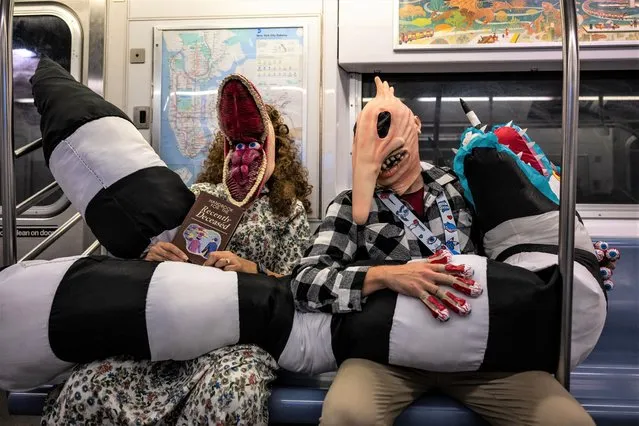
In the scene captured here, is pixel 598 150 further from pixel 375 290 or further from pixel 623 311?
pixel 375 290

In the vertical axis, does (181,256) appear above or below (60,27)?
below

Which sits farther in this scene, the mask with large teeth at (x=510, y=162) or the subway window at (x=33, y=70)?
the subway window at (x=33, y=70)

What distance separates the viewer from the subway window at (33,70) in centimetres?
317

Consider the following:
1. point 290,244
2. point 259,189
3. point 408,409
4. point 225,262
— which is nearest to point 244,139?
point 259,189

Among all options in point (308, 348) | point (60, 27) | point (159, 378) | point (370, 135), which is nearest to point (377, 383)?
Answer: point (308, 348)

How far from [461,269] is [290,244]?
36.3 inches

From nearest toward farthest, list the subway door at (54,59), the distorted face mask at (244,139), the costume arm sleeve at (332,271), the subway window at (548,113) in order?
the costume arm sleeve at (332,271), the distorted face mask at (244,139), the subway window at (548,113), the subway door at (54,59)

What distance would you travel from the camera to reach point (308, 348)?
68.1 inches

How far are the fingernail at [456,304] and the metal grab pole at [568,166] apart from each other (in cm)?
26

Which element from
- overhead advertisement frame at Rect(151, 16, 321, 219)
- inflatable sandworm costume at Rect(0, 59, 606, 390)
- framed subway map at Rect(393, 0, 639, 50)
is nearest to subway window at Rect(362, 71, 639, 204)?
framed subway map at Rect(393, 0, 639, 50)

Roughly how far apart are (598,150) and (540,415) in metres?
1.90

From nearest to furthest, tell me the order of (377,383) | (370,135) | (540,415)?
(540,415)
(377,383)
(370,135)

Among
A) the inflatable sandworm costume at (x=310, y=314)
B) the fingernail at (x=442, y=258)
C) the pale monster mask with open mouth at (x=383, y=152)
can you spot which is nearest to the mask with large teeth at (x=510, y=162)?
the inflatable sandworm costume at (x=310, y=314)

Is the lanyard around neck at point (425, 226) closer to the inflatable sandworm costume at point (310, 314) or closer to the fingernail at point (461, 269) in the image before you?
the inflatable sandworm costume at point (310, 314)
